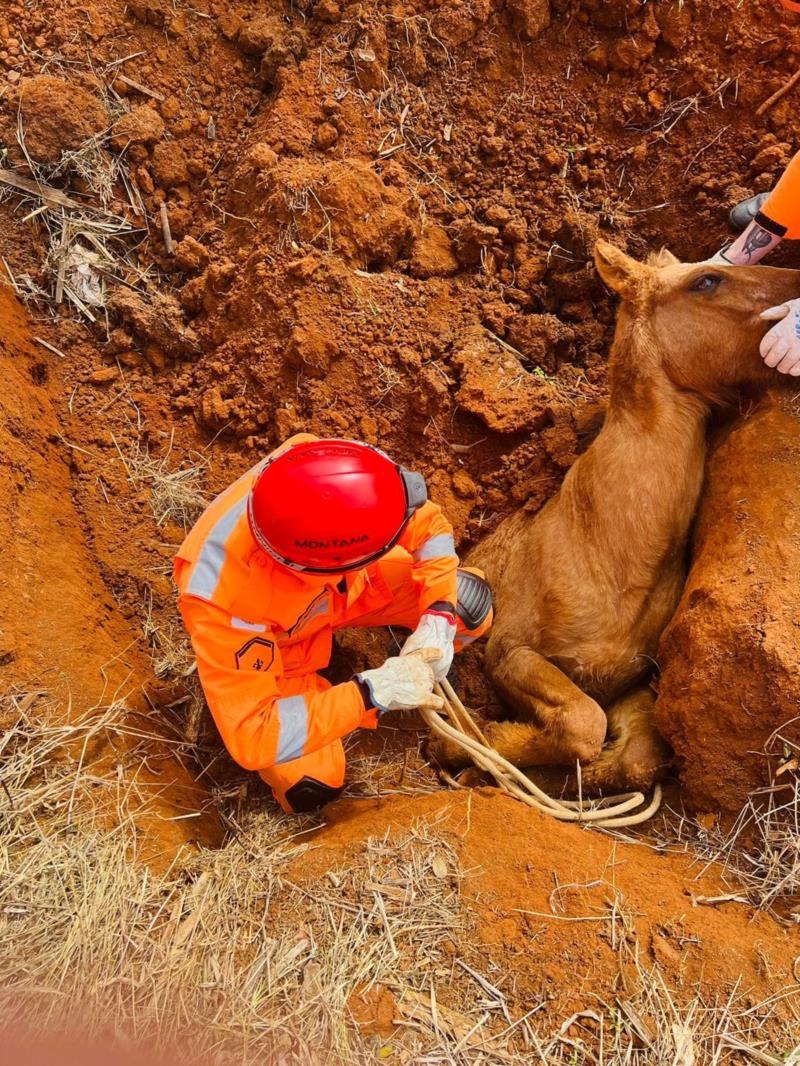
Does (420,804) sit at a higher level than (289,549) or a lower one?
A: lower

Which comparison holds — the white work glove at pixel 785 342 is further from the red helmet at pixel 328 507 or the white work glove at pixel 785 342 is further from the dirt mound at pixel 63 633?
the dirt mound at pixel 63 633

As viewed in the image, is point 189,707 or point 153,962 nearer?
point 153,962

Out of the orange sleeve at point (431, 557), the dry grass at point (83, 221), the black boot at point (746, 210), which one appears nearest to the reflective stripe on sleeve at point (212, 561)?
the orange sleeve at point (431, 557)

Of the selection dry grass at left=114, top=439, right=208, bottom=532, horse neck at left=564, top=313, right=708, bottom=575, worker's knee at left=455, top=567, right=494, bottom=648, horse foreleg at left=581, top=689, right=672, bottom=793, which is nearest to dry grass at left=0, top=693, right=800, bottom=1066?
horse foreleg at left=581, top=689, right=672, bottom=793

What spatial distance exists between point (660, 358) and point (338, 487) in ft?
6.33

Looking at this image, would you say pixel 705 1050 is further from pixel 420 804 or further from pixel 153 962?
pixel 153 962

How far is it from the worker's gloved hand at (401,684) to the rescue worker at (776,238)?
208cm

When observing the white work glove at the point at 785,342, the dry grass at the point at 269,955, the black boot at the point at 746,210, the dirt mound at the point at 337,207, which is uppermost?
the black boot at the point at 746,210

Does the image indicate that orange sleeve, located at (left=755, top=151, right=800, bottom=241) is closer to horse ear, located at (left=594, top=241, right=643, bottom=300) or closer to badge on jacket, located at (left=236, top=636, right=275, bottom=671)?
horse ear, located at (left=594, top=241, right=643, bottom=300)

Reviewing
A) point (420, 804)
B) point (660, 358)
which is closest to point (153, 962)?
point (420, 804)

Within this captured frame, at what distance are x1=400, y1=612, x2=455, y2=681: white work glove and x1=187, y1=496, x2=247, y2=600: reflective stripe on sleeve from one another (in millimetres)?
918

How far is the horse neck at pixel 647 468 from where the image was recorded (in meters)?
3.67

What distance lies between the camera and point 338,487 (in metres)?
2.81

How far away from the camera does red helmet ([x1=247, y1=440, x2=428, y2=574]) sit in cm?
281
